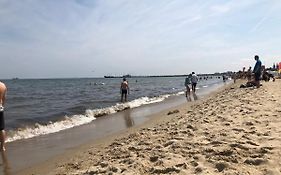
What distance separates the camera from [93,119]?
1580cm

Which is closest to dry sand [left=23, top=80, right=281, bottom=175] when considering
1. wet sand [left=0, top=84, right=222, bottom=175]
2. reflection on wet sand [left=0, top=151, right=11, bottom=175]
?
wet sand [left=0, top=84, right=222, bottom=175]

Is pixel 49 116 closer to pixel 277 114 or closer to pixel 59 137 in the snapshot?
pixel 59 137

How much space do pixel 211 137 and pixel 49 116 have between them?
1233 centimetres

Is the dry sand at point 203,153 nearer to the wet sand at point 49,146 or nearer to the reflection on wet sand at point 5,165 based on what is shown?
the wet sand at point 49,146

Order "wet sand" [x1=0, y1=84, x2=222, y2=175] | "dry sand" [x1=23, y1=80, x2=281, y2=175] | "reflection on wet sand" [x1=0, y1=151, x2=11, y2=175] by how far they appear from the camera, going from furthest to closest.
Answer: "wet sand" [x1=0, y1=84, x2=222, y2=175], "reflection on wet sand" [x1=0, y1=151, x2=11, y2=175], "dry sand" [x1=23, y1=80, x2=281, y2=175]

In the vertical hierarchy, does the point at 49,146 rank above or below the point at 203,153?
below

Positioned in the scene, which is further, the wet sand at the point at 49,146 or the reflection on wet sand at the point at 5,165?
the wet sand at the point at 49,146

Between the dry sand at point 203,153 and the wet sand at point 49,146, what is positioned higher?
the dry sand at point 203,153

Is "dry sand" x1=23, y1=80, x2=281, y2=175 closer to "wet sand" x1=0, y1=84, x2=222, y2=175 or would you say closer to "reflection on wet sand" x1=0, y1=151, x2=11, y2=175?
"wet sand" x1=0, y1=84, x2=222, y2=175

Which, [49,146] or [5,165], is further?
[49,146]

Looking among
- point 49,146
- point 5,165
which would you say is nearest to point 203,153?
point 5,165

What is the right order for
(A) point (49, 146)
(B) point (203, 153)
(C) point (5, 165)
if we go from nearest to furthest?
(B) point (203, 153) < (C) point (5, 165) < (A) point (49, 146)

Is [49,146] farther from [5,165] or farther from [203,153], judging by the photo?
[203,153]

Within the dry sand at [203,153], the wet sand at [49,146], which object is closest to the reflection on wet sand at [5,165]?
the wet sand at [49,146]
